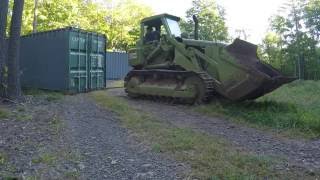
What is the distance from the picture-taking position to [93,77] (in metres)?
16.3

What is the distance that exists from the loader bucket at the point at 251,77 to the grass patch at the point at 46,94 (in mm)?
5039

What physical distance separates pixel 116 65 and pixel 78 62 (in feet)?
41.4

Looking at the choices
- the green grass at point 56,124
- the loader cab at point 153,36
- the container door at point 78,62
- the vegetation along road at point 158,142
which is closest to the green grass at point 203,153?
the vegetation along road at point 158,142

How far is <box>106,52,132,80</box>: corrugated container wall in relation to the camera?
27344 millimetres

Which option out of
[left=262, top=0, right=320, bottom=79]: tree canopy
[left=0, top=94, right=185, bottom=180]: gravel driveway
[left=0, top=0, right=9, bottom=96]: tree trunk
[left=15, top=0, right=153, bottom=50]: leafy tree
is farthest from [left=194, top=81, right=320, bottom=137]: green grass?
[left=15, top=0, right=153, bottom=50]: leafy tree

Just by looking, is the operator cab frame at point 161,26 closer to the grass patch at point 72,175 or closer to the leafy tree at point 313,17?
the grass patch at point 72,175

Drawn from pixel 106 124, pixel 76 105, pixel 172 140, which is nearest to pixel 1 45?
pixel 76 105

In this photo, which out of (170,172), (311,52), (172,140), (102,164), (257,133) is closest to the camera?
A: (170,172)

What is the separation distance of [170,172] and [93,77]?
11.2 metres

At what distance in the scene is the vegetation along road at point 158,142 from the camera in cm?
548

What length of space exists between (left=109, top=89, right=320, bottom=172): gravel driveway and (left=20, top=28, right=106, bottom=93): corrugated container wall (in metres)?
4.87

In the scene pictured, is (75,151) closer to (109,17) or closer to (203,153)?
(203,153)

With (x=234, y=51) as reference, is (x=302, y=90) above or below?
below

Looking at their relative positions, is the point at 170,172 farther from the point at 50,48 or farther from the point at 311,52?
the point at 311,52
